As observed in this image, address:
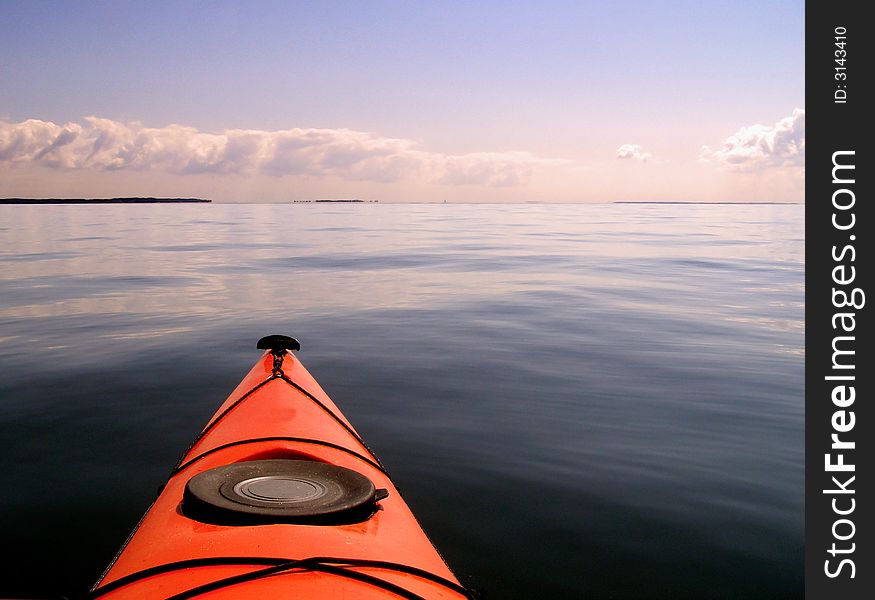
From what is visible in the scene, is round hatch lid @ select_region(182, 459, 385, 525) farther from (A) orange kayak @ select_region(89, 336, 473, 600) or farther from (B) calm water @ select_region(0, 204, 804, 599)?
(B) calm water @ select_region(0, 204, 804, 599)

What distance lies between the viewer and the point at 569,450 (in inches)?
242

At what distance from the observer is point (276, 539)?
2799mm

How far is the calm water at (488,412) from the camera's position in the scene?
4469mm

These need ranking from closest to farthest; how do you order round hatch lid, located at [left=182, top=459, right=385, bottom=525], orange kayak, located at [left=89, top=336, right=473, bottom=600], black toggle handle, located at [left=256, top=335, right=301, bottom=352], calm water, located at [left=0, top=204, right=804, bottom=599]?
orange kayak, located at [left=89, top=336, right=473, bottom=600], round hatch lid, located at [left=182, top=459, right=385, bottom=525], calm water, located at [left=0, top=204, right=804, bottom=599], black toggle handle, located at [left=256, top=335, right=301, bottom=352]

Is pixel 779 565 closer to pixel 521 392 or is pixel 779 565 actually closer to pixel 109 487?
pixel 521 392

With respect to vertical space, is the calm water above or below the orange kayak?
below
